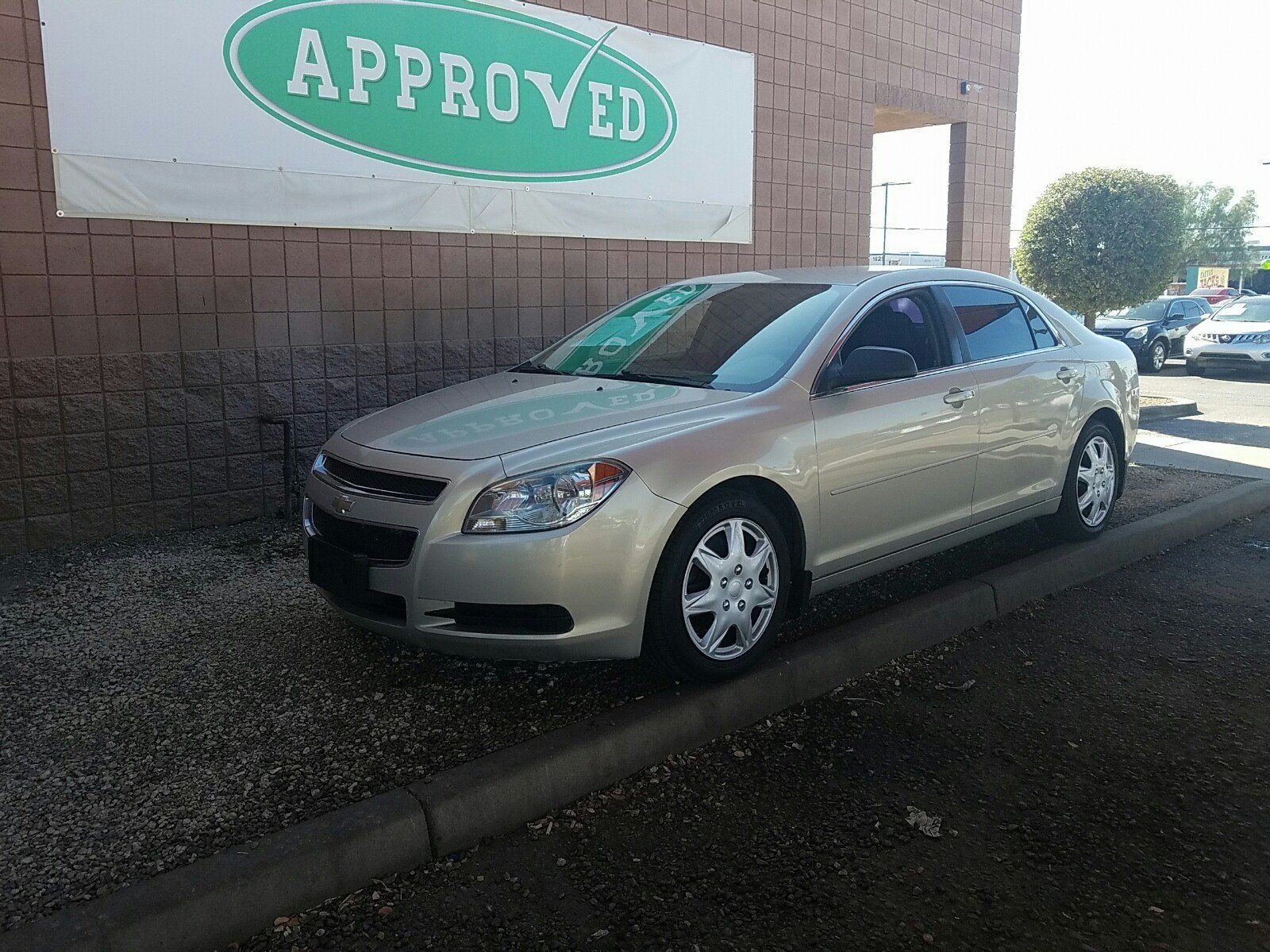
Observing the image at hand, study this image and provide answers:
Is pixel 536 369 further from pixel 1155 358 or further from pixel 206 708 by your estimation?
pixel 1155 358

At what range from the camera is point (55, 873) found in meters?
2.92

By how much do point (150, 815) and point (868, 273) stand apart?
12.7 ft

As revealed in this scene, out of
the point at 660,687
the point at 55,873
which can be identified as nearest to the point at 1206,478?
the point at 660,687

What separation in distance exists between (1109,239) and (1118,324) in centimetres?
677

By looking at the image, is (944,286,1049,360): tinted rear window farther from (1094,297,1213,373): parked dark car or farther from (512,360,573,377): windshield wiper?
(1094,297,1213,373): parked dark car

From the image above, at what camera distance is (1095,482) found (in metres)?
6.17

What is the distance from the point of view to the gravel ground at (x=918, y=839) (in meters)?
2.85

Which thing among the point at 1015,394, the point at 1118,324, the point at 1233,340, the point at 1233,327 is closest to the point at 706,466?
the point at 1015,394

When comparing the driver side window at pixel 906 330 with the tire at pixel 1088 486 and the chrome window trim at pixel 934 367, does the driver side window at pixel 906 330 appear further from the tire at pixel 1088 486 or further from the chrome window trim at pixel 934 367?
the tire at pixel 1088 486

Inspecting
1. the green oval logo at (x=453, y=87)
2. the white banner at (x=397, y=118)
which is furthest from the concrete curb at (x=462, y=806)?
the green oval logo at (x=453, y=87)

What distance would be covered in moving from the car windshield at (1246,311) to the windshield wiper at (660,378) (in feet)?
59.5

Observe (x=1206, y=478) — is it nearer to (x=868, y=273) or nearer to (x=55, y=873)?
(x=868, y=273)

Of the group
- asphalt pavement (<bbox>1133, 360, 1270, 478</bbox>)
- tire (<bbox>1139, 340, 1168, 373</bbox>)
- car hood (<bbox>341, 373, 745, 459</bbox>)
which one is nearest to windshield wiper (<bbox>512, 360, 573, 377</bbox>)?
car hood (<bbox>341, 373, 745, 459</bbox>)

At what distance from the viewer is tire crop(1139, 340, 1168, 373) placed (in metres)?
20.3
